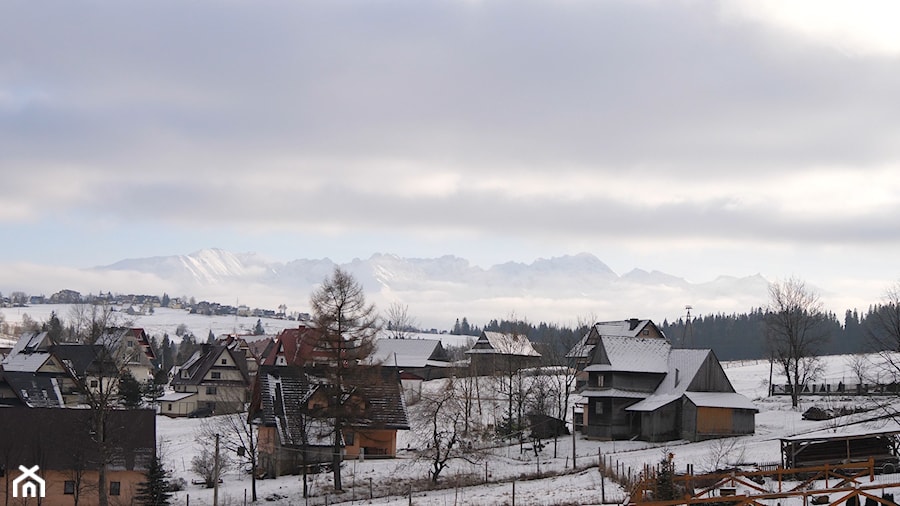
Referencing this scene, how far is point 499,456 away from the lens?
5956cm

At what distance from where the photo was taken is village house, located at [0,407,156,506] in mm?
47031

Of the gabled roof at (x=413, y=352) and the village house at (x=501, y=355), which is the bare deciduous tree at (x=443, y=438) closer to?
the village house at (x=501, y=355)

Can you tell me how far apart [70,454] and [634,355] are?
41.1 meters

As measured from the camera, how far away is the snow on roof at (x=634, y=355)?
2726 inches

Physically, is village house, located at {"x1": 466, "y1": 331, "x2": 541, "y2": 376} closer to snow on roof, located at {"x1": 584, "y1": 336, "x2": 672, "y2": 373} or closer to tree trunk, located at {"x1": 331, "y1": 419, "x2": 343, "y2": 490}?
snow on roof, located at {"x1": 584, "y1": 336, "x2": 672, "y2": 373}

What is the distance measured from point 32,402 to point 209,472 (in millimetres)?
30918

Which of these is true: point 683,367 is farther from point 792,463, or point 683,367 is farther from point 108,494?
point 108,494

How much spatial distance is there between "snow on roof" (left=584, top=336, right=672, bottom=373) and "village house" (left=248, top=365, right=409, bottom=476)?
719 inches

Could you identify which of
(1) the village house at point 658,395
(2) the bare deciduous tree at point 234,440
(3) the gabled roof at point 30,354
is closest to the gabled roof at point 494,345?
(1) the village house at point 658,395

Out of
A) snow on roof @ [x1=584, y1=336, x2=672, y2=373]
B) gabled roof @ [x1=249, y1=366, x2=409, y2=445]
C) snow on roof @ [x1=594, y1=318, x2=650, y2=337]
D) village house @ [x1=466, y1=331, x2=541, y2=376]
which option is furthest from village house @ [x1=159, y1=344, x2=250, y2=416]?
snow on roof @ [x1=584, y1=336, x2=672, y2=373]

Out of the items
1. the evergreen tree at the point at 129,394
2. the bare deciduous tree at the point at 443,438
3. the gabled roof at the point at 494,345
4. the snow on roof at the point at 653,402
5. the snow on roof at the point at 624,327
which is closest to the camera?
the bare deciduous tree at the point at 443,438

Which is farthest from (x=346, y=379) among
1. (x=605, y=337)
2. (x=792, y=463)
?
(x=605, y=337)

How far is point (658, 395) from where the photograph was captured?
2670 inches

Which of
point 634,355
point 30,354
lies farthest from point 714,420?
point 30,354
